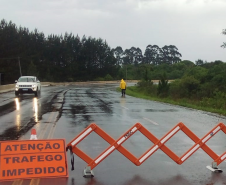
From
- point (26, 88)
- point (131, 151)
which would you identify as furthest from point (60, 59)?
point (131, 151)

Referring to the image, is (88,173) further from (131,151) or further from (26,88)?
(26,88)

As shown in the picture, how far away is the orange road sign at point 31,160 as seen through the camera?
6570 millimetres

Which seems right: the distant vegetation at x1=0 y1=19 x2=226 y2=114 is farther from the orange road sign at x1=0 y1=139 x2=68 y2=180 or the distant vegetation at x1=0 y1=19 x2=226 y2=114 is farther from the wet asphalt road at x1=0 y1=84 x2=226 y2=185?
the orange road sign at x1=0 y1=139 x2=68 y2=180

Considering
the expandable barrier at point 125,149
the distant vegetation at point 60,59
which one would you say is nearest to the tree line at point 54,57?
the distant vegetation at point 60,59

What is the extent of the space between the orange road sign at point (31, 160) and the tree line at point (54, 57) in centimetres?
7927

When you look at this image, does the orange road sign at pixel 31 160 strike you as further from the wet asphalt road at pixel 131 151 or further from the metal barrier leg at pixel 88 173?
the metal barrier leg at pixel 88 173

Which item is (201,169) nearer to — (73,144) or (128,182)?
(128,182)

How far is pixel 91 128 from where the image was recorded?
7125mm

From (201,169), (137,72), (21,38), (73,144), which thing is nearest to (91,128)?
(73,144)

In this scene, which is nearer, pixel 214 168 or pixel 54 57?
pixel 214 168

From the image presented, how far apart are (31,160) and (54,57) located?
10230cm

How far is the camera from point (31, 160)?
6.68m

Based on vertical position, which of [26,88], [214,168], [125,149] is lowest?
[26,88]

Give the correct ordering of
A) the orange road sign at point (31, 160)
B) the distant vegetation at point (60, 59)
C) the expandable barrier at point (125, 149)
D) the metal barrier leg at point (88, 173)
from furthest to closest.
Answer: the distant vegetation at point (60, 59), the expandable barrier at point (125, 149), the metal barrier leg at point (88, 173), the orange road sign at point (31, 160)
